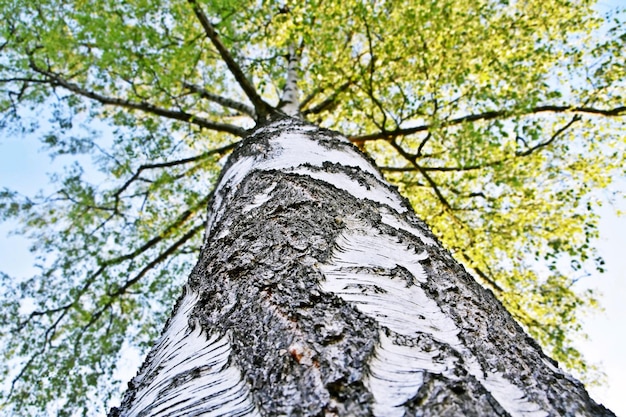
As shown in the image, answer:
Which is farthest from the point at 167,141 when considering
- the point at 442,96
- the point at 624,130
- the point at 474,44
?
the point at 624,130

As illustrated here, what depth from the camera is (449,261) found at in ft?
3.90

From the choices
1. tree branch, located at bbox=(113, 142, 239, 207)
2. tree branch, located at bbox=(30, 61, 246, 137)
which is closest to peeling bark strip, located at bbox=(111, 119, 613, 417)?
tree branch, located at bbox=(30, 61, 246, 137)

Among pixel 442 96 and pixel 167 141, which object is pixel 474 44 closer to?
pixel 442 96

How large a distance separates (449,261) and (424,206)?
17.7ft

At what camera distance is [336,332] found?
74cm

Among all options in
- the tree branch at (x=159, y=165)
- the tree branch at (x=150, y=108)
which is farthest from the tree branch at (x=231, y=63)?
the tree branch at (x=159, y=165)

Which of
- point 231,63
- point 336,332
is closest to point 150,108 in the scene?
point 231,63

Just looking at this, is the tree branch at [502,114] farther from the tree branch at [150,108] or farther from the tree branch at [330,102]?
the tree branch at [150,108]

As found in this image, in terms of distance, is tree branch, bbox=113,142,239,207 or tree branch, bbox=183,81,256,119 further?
tree branch, bbox=113,142,239,207

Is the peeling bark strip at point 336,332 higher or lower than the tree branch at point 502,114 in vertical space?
lower

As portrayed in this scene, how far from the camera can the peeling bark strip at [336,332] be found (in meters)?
0.63

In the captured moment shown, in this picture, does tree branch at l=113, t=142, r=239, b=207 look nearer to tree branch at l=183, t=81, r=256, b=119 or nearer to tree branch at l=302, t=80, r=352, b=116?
tree branch at l=183, t=81, r=256, b=119

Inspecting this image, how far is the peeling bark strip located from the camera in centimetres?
63

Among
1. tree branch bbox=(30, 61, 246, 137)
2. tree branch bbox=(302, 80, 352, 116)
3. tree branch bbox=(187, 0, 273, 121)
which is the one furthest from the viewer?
tree branch bbox=(302, 80, 352, 116)
